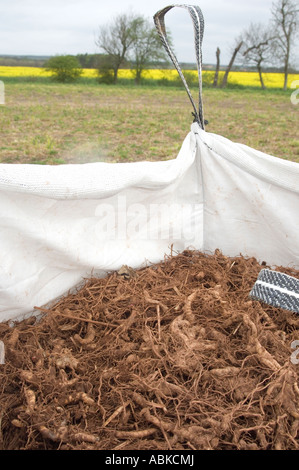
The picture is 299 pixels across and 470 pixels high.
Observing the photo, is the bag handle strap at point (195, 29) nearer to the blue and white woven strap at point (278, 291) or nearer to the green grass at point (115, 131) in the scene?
the blue and white woven strap at point (278, 291)

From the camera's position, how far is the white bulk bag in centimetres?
164

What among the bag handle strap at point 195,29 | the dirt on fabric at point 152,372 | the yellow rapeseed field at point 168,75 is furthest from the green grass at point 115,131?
the yellow rapeseed field at point 168,75

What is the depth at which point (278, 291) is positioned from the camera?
1689mm

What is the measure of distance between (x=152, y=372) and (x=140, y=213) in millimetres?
825

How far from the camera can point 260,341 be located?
57.9 inches

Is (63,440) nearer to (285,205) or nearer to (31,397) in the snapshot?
(31,397)

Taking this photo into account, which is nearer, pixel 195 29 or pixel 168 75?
pixel 195 29

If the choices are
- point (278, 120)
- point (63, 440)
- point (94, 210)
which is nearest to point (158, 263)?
point (94, 210)

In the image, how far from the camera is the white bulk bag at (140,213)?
64.6 inches

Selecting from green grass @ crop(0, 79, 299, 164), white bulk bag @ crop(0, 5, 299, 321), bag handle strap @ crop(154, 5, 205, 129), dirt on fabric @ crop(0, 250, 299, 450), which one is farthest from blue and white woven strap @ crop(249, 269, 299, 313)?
green grass @ crop(0, 79, 299, 164)

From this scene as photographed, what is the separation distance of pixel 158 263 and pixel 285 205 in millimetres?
702

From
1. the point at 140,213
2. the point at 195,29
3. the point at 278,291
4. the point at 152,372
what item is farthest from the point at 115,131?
the point at 152,372

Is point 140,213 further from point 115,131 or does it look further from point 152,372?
point 115,131

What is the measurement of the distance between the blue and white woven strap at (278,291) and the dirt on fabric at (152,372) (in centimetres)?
4
